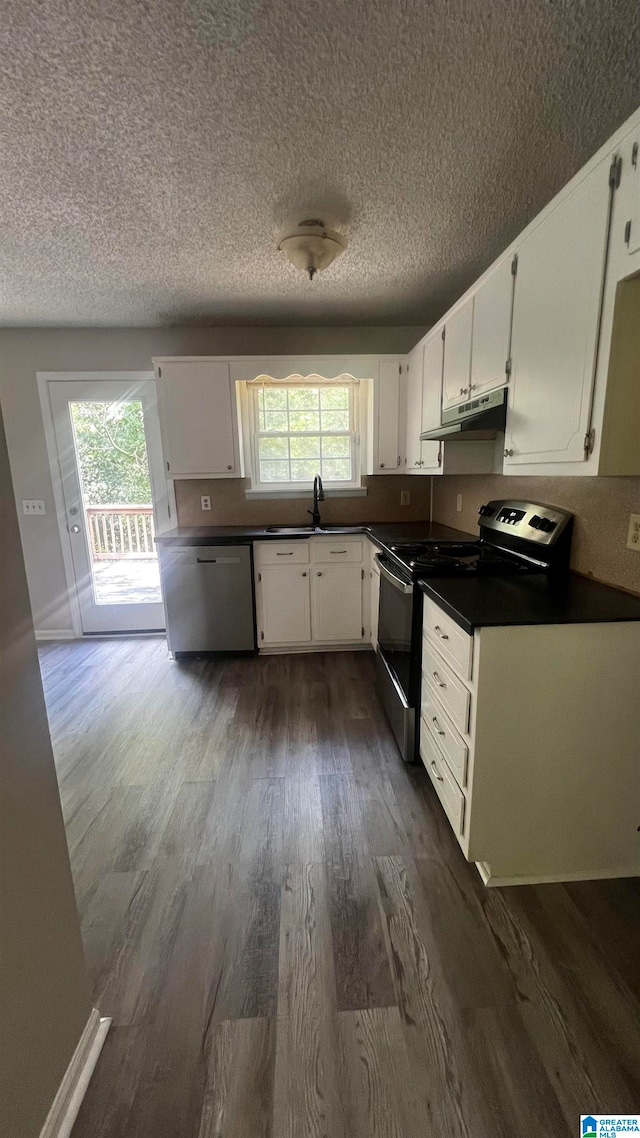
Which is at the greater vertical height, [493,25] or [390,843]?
[493,25]

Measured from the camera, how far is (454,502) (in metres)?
3.16

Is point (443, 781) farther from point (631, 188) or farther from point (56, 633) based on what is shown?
point (56, 633)

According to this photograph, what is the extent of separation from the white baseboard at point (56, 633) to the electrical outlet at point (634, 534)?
4.04 metres

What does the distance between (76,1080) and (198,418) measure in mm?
3182

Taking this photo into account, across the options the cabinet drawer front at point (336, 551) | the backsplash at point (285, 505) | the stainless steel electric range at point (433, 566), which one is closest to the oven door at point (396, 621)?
the stainless steel electric range at point (433, 566)

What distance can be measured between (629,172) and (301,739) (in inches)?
94.2

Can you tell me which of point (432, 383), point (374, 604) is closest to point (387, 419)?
point (432, 383)

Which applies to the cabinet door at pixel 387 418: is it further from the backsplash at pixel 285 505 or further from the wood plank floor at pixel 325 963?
the wood plank floor at pixel 325 963

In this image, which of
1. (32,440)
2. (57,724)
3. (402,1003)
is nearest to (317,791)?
(402,1003)

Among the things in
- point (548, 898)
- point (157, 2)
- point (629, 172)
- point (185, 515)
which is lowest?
point (548, 898)

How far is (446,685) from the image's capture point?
154 cm

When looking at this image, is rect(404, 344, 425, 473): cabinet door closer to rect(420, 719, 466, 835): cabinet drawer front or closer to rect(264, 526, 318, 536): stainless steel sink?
rect(264, 526, 318, 536): stainless steel sink

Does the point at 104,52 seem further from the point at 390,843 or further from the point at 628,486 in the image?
the point at 390,843

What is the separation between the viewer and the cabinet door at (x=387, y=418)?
10.4ft
